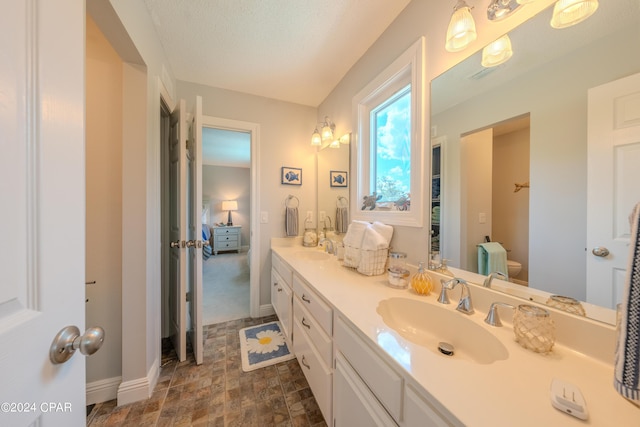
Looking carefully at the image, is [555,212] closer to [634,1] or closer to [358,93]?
[634,1]

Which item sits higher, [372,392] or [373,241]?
[373,241]

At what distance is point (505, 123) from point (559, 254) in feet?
1.80

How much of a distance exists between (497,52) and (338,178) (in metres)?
1.40

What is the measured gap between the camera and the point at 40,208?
0.41 metres

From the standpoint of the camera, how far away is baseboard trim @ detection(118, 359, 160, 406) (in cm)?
129

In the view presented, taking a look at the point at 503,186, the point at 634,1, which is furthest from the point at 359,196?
the point at 634,1

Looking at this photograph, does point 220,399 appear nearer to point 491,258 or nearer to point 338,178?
point 491,258

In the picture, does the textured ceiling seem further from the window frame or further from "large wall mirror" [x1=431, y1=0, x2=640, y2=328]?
"large wall mirror" [x1=431, y1=0, x2=640, y2=328]

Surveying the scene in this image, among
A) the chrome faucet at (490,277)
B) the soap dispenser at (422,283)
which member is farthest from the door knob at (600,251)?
the soap dispenser at (422,283)

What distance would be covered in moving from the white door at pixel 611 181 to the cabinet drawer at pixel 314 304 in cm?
94

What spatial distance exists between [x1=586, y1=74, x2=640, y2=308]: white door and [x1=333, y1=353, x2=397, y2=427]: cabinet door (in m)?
0.78

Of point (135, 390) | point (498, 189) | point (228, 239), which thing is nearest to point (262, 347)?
point (135, 390)

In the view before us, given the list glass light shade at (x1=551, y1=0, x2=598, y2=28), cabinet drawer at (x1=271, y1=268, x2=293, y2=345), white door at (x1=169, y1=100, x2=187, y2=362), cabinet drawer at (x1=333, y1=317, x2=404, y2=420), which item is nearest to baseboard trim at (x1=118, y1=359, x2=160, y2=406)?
white door at (x1=169, y1=100, x2=187, y2=362)

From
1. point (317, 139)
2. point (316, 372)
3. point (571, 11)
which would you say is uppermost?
point (317, 139)
